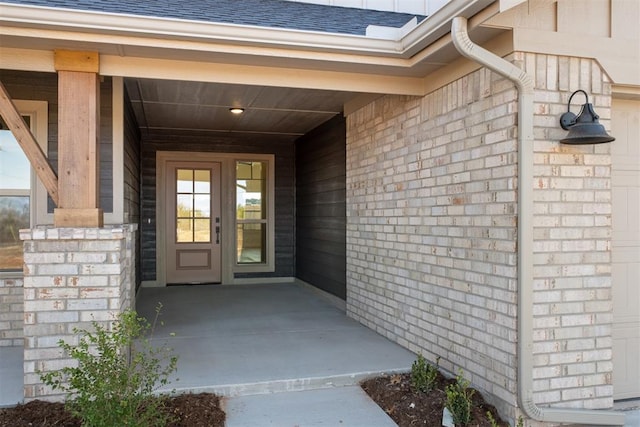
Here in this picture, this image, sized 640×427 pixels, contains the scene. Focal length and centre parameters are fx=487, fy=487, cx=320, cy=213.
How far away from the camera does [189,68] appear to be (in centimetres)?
349

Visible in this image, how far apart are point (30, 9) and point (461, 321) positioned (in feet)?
10.9

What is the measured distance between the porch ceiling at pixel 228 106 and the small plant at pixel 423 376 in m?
2.72

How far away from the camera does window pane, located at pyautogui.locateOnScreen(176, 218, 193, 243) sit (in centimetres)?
762

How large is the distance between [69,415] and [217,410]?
840 millimetres

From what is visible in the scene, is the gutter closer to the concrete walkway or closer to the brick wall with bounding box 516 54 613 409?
the brick wall with bounding box 516 54 613 409

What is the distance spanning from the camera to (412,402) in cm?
312

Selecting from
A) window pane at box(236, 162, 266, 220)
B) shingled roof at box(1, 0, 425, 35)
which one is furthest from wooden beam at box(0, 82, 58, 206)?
window pane at box(236, 162, 266, 220)

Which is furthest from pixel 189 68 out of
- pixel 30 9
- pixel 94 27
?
pixel 30 9

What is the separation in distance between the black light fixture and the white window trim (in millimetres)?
5508

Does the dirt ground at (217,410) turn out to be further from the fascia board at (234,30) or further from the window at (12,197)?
the fascia board at (234,30)

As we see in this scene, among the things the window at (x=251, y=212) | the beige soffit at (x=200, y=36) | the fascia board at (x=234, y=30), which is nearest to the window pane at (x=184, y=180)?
the window at (x=251, y=212)

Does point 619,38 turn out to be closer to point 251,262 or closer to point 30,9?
point 30,9

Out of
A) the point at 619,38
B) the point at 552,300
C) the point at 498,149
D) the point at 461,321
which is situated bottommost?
the point at 461,321

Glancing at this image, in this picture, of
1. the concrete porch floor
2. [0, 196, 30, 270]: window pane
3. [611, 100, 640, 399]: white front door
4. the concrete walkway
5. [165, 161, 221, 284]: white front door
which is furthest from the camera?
[165, 161, 221, 284]: white front door
